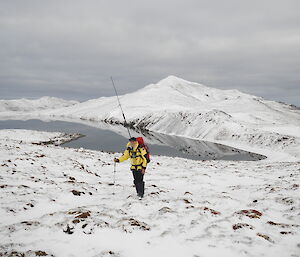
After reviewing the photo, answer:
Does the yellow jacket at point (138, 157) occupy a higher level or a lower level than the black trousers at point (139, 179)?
higher

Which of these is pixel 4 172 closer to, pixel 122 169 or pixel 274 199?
pixel 122 169

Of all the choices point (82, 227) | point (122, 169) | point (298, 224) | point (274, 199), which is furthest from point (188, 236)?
point (122, 169)

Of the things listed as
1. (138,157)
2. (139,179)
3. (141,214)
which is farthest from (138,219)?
(138,157)

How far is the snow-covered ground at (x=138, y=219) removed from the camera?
6.15 meters

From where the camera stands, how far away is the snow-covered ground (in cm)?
615

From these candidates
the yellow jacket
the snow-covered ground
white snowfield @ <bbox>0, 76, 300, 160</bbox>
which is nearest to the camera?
the snow-covered ground

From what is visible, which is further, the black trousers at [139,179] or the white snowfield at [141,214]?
the black trousers at [139,179]

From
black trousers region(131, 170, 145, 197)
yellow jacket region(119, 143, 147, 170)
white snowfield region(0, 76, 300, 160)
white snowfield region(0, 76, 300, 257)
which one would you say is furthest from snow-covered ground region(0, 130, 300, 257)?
white snowfield region(0, 76, 300, 160)

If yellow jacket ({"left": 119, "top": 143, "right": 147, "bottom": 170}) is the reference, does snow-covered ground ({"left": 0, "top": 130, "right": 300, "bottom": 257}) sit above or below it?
below

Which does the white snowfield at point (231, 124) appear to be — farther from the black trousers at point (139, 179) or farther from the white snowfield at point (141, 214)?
the black trousers at point (139, 179)

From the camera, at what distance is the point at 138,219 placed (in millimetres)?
7992

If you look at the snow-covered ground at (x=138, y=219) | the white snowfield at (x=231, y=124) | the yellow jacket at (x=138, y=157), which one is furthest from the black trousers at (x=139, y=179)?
the white snowfield at (x=231, y=124)

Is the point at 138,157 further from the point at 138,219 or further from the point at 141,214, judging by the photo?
the point at 138,219

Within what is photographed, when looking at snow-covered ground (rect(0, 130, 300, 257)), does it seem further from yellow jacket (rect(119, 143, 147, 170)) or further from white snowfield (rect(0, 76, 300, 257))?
yellow jacket (rect(119, 143, 147, 170))
